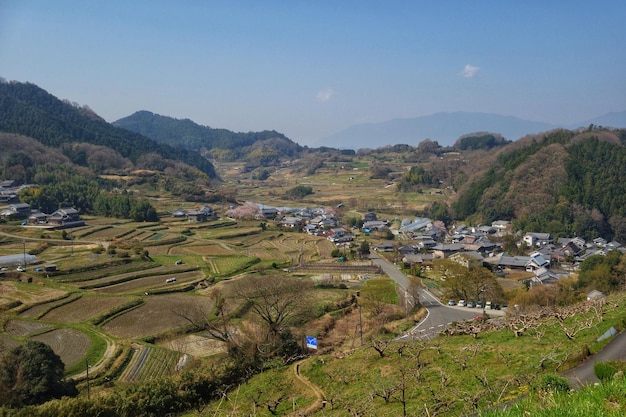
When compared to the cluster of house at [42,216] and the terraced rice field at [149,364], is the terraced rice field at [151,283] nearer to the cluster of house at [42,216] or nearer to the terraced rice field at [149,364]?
the terraced rice field at [149,364]

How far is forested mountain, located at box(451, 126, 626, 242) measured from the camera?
42250 mm

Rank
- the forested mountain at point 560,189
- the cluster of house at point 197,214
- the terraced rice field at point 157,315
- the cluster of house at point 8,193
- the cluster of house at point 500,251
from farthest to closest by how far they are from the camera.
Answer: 1. the cluster of house at point 197,214
2. the cluster of house at point 8,193
3. the forested mountain at point 560,189
4. the cluster of house at point 500,251
5. the terraced rice field at point 157,315

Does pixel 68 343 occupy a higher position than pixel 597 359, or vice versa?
pixel 597 359

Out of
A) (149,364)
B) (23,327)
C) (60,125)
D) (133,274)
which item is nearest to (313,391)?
(149,364)

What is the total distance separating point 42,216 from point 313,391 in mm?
36772

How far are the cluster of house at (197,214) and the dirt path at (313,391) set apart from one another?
3467 centimetres

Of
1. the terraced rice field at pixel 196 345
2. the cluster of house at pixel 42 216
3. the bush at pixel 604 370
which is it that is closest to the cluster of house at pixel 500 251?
the terraced rice field at pixel 196 345

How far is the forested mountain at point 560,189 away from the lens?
42250 mm

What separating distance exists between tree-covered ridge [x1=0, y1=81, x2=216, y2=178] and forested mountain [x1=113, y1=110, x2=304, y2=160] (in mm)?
41560

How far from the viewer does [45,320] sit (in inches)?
773

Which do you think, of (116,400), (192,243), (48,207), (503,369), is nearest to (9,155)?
(48,207)

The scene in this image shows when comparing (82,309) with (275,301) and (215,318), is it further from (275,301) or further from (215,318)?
(275,301)

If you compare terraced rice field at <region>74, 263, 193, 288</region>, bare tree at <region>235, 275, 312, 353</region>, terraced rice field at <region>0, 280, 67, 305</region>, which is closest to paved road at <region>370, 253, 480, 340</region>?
bare tree at <region>235, 275, 312, 353</region>

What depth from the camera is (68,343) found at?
17.5m
